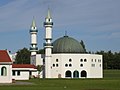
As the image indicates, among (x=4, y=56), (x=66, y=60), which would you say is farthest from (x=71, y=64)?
(x=4, y=56)

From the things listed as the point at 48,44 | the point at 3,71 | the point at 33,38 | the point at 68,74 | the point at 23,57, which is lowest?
the point at 68,74

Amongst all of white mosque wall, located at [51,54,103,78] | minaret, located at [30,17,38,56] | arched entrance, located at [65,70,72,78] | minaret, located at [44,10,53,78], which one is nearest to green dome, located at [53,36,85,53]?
white mosque wall, located at [51,54,103,78]

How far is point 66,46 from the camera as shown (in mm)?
126688

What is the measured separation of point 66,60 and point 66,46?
208 inches

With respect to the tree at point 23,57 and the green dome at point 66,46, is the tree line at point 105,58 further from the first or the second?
the green dome at point 66,46

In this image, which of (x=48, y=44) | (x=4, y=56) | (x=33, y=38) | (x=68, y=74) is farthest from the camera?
(x=33, y=38)

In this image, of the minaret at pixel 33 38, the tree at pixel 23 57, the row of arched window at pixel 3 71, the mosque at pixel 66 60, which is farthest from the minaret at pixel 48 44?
the tree at pixel 23 57

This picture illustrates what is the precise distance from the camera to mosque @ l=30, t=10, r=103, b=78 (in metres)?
122

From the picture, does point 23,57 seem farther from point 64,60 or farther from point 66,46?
point 64,60

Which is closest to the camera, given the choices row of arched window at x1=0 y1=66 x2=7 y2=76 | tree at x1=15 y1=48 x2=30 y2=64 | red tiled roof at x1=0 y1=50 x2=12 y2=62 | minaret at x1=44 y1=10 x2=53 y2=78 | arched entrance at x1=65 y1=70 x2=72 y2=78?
row of arched window at x1=0 y1=66 x2=7 y2=76

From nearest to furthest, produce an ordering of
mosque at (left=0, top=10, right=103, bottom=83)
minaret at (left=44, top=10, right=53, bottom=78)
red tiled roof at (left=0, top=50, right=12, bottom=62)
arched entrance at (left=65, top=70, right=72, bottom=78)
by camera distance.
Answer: red tiled roof at (left=0, top=50, right=12, bottom=62) → minaret at (left=44, top=10, right=53, bottom=78) → mosque at (left=0, top=10, right=103, bottom=83) → arched entrance at (left=65, top=70, right=72, bottom=78)

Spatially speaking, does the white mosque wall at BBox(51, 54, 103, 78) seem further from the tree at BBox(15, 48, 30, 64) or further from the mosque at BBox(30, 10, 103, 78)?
the tree at BBox(15, 48, 30, 64)

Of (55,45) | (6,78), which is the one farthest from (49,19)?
(6,78)

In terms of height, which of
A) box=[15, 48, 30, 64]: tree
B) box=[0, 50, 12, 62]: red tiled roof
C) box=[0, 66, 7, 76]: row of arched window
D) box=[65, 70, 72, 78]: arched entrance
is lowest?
box=[65, 70, 72, 78]: arched entrance
